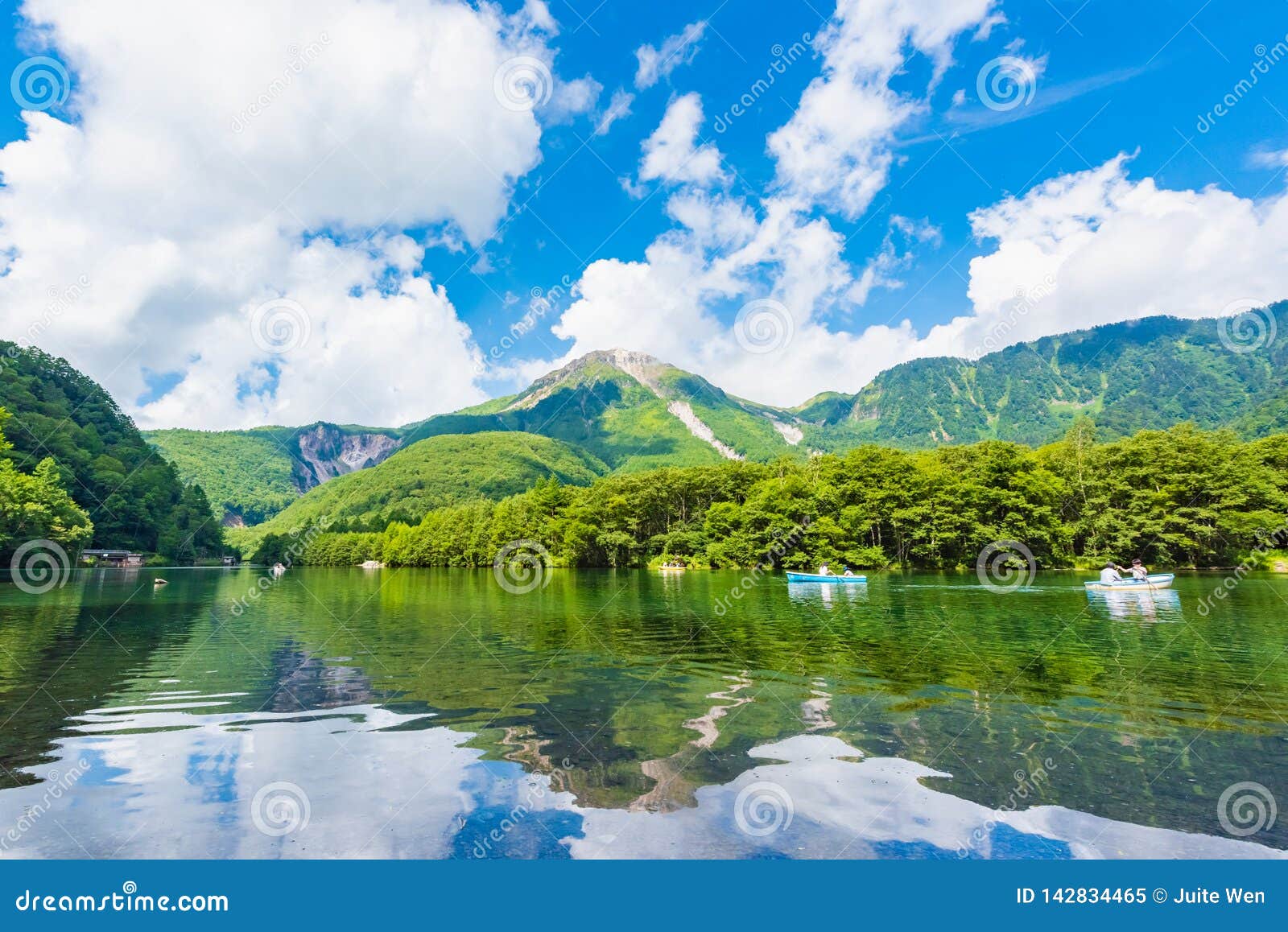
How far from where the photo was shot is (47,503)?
271 feet

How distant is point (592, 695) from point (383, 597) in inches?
1667

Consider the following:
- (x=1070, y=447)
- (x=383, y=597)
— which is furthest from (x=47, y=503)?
(x=1070, y=447)

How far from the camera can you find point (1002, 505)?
8169 cm

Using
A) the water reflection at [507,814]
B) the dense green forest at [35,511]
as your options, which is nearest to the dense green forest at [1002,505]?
the dense green forest at [35,511]
